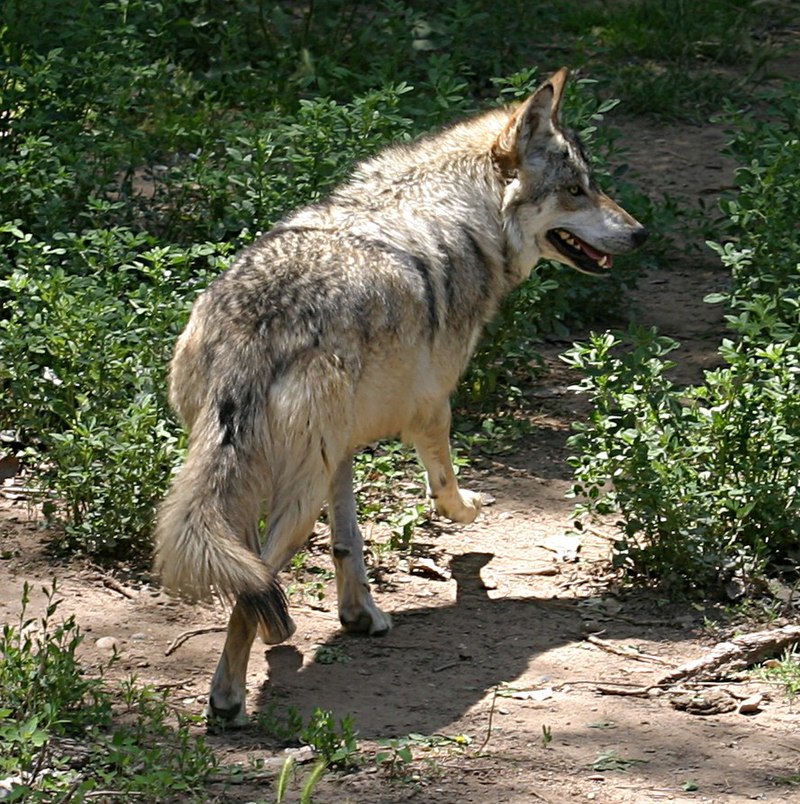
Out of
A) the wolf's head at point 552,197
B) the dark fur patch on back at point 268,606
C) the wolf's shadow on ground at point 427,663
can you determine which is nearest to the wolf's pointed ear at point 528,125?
the wolf's head at point 552,197

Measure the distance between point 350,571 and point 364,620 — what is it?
181 mm

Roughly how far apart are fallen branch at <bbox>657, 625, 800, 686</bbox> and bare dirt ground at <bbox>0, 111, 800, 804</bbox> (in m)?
0.09

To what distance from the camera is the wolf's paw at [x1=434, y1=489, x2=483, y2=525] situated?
571 centimetres

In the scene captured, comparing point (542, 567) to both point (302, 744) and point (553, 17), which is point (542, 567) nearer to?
point (302, 744)

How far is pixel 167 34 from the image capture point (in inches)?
352

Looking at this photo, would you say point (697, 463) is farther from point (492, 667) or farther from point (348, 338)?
point (348, 338)

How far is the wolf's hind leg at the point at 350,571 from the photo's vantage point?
5.18 m

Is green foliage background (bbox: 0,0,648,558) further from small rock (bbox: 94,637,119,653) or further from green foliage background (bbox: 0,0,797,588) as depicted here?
small rock (bbox: 94,637,119,653)

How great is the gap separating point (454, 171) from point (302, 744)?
2400mm

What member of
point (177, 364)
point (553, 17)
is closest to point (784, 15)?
point (553, 17)

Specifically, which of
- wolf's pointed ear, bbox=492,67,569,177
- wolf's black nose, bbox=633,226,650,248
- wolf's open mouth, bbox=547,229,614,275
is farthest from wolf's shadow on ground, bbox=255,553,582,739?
wolf's pointed ear, bbox=492,67,569,177

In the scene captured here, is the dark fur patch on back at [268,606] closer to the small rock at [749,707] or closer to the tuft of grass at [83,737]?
the tuft of grass at [83,737]

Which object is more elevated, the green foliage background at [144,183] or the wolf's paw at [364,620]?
the green foliage background at [144,183]

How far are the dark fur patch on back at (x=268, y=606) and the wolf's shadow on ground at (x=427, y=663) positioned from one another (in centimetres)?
49
